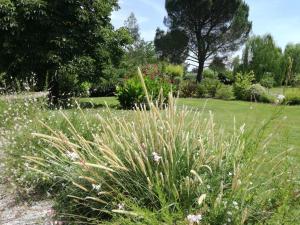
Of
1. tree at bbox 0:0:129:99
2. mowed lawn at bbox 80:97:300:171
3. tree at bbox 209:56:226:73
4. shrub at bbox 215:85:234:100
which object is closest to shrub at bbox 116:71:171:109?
mowed lawn at bbox 80:97:300:171

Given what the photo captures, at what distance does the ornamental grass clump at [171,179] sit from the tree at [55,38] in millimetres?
10161

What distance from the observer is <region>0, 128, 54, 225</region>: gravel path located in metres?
3.73

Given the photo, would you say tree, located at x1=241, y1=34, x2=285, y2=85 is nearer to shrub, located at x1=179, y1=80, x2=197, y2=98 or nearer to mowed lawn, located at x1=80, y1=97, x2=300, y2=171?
shrub, located at x1=179, y1=80, x2=197, y2=98

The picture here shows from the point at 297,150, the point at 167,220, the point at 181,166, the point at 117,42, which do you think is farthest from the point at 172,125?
the point at 117,42

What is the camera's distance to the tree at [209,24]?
39.8 metres

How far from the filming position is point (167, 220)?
2701 mm

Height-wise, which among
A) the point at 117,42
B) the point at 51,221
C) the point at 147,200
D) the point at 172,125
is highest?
the point at 117,42

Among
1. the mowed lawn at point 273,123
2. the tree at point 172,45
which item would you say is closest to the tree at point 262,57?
the tree at point 172,45

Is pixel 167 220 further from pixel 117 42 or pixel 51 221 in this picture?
pixel 117 42

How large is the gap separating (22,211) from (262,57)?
114ft

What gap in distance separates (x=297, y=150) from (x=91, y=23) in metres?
9.23

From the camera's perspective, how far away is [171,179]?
306cm

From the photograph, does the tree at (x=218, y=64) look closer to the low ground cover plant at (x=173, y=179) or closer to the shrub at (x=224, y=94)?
the shrub at (x=224, y=94)

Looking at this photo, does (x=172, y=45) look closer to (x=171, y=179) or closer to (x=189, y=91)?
(x=189, y=91)
